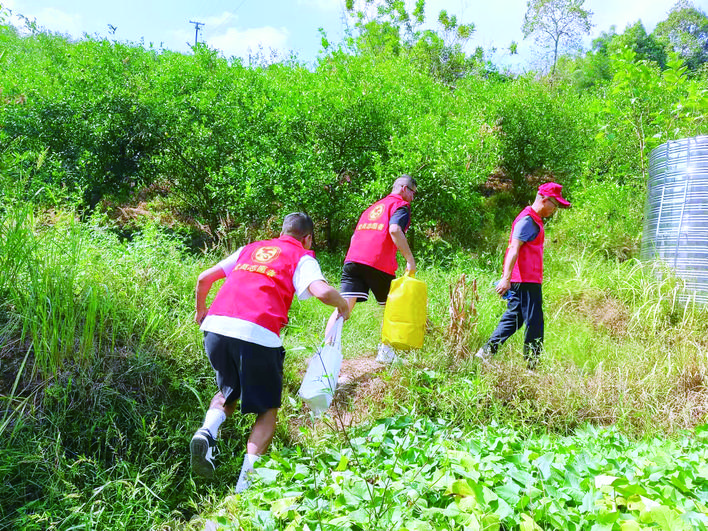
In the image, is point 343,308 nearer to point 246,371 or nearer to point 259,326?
point 259,326

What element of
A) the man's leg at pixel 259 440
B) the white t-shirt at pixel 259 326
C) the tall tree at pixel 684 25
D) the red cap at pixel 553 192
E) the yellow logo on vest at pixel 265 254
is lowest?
the man's leg at pixel 259 440

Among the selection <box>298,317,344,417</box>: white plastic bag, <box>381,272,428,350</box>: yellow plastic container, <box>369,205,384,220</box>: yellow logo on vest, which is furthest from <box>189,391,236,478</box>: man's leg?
<box>369,205,384,220</box>: yellow logo on vest

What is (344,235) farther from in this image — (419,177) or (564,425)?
(564,425)

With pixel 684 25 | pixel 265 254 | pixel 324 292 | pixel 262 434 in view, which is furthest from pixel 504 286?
pixel 684 25

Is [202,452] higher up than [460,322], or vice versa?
[460,322]

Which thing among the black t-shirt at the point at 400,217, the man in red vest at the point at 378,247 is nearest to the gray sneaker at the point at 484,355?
the man in red vest at the point at 378,247

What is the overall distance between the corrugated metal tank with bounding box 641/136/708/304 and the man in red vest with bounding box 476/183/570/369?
1.90 m

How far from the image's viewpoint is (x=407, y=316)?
3799mm

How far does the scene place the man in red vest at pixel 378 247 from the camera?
167 inches

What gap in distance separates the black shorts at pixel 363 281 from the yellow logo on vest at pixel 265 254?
1498 mm

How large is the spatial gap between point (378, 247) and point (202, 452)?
7.69ft

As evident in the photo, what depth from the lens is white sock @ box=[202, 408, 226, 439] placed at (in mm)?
2617

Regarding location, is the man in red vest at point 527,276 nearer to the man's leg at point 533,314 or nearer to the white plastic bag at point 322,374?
the man's leg at point 533,314

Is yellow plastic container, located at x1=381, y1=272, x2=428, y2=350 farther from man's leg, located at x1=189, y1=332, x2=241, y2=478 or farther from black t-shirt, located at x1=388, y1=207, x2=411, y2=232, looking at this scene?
man's leg, located at x1=189, y1=332, x2=241, y2=478
